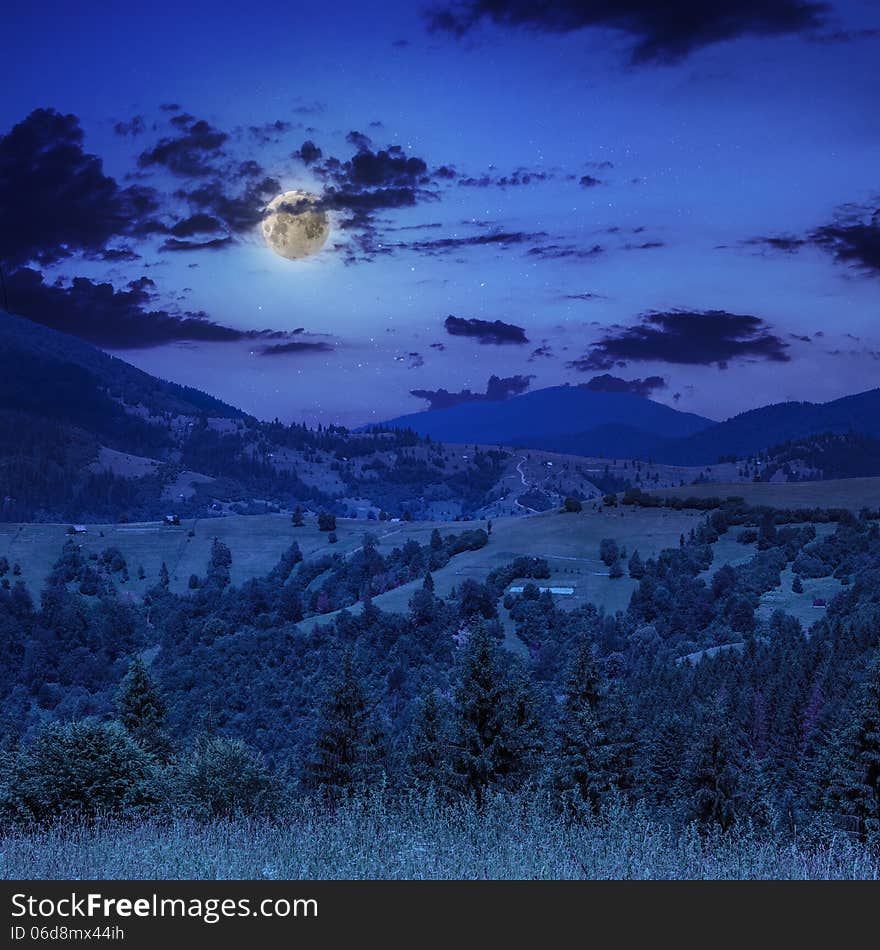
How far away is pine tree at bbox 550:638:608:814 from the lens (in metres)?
36.7

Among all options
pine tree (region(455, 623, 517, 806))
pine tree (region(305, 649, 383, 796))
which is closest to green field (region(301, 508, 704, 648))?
pine tree (region(305, 649, 383, 796))

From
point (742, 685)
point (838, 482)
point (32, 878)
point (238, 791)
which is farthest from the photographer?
point (838, 482)

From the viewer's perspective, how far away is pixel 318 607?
550 feet

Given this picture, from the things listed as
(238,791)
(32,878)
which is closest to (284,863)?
(32,878)

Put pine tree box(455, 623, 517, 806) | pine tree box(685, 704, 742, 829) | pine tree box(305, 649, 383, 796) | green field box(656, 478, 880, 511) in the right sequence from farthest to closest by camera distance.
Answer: green field box(656, 478, 880, 511) < pine tree box(305, 649, 383, 796) < pine tree box(685, 704, 742, 829) < pine tree box(455, 623, 517, 806)

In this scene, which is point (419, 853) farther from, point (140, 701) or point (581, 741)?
point (140, 701)

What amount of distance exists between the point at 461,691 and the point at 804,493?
158009 millimetres

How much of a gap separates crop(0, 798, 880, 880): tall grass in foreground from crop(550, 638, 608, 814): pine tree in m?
21.8

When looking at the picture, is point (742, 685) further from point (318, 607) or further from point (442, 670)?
point (318, 607)

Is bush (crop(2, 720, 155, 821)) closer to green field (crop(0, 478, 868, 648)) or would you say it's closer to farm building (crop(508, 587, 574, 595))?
green field (crop(0, 478, 868, 648))

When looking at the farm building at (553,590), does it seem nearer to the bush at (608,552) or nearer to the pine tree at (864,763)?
the bush at (608,552)

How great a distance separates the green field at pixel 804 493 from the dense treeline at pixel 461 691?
47.8 feet

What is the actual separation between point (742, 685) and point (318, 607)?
10647 cm

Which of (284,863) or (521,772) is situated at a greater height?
(284,863)
